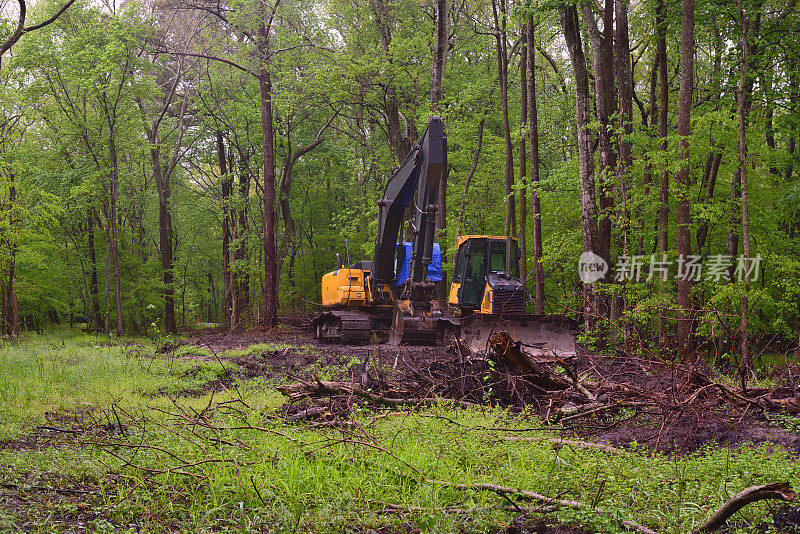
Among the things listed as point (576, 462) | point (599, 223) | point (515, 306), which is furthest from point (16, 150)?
point (576, 462)

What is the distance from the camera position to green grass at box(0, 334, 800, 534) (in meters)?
3.99

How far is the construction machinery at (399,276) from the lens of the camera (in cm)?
1294

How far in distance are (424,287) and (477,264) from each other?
10.2 ft

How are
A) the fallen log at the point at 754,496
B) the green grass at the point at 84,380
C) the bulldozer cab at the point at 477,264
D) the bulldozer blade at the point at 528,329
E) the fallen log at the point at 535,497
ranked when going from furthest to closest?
1. the bulldozer cab at the point at 477,264
2. the bulldozer blade at the point at 528,329
3. the green grass at the point at 84,380
4. the fallen log at the point at 535,497
5. the fallen log at the point at 754,496

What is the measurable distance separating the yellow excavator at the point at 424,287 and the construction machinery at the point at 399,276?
0.02 m

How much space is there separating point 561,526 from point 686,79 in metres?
11.2

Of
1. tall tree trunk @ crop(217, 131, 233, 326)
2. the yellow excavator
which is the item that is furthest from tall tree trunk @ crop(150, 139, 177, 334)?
the yellow excavator

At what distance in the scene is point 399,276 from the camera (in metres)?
16.5

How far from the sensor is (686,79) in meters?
12.4

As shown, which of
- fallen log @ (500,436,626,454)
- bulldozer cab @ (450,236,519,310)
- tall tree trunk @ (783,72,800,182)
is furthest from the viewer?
bulldozer cab @ (450,236,519,310)

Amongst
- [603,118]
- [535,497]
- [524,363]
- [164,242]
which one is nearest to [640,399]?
[524,363]

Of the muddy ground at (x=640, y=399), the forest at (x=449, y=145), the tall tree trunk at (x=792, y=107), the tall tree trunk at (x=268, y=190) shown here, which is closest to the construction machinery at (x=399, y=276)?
the forest at (x=449, y=145)

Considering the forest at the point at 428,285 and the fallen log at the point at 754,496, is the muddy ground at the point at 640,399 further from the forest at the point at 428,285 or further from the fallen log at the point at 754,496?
the fallen log at the point at 754,496

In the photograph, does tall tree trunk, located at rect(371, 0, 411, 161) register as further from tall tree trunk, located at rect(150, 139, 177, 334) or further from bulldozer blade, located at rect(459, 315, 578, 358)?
bulldozer blade, located at rect(459, 315, 578, 358)
